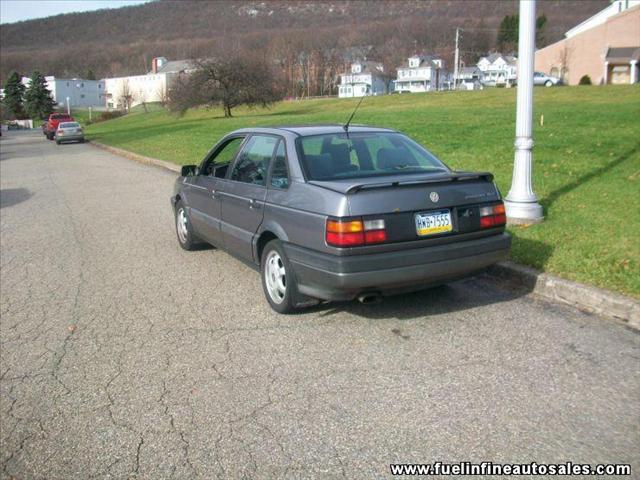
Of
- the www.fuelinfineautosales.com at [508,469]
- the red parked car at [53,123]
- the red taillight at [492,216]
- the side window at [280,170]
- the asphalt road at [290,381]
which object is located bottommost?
the www.fuelinfineautosales.com at [508,469]

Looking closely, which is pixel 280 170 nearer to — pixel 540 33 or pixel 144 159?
pixel 144 159

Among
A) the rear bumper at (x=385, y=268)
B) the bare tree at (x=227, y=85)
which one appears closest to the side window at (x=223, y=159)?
the rear bumper at (x=385, y=268)

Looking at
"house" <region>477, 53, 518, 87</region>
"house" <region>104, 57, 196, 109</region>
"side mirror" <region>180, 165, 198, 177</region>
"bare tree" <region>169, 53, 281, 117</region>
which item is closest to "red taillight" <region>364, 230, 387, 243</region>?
"side mirror" <region>180, 165, 198, 177</region>

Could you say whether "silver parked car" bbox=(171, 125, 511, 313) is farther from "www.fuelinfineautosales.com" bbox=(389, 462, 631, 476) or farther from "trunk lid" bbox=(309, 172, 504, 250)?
"www.fuelinfineautosales.com" bbox=(389, 462, 631, 476)

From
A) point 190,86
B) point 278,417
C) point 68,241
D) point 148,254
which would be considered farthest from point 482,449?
point 190,86

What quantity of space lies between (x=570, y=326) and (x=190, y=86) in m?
51.5

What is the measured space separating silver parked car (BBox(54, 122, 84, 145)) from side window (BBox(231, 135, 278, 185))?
3612cm

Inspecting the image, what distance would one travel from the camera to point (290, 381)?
3.89m

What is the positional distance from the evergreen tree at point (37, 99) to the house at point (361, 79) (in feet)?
170

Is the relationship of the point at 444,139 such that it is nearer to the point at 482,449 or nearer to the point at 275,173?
the point at 275,173

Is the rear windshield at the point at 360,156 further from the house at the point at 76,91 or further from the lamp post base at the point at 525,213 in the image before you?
the house at the point at 76,91

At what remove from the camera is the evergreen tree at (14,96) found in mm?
106688

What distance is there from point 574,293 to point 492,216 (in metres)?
0.98

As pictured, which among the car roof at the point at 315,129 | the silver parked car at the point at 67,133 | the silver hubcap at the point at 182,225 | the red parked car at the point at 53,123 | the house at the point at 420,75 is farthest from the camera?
the house at the point at 420,75
